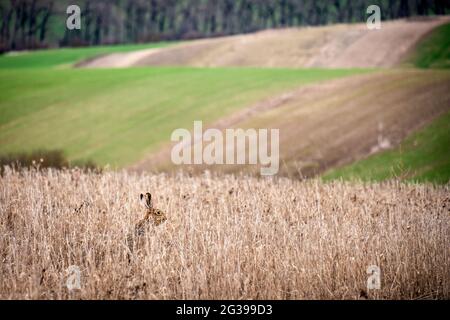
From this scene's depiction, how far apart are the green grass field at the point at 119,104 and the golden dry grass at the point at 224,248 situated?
17.8 metres

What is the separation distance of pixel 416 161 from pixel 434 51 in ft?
91.9

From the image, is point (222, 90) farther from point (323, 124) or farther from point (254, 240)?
point (254, 240)

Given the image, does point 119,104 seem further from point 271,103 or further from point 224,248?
point 224,248

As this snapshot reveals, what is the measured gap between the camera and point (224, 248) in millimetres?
7680

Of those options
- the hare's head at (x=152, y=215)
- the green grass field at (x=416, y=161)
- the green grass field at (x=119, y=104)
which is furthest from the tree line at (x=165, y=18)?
the hare's head at (x=152, y=215)

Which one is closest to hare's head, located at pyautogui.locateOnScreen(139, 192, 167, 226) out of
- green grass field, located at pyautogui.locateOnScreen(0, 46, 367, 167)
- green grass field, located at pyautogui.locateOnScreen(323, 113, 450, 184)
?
green grass field, located at pyautogui.locateOnScreen(323, 113, 450, 184)

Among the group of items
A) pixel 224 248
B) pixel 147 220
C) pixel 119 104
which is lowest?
pixel 224 248

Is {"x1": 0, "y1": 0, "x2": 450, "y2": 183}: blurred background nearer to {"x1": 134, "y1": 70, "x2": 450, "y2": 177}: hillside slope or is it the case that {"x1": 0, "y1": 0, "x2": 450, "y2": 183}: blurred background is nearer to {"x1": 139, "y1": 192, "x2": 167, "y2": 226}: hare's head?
{"x1": 134, "y1": 70, "x2": 450, "y2": 177}: hillside slope

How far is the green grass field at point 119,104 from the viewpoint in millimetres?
31203

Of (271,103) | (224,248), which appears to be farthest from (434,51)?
(224,248)

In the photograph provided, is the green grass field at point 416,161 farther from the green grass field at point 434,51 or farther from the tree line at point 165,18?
the tree line at point 165,18

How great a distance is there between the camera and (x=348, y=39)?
57969 mm

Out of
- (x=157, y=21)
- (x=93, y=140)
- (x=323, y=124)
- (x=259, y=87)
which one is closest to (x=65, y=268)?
(x=323, y=124)

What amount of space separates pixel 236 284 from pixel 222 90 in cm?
3408
